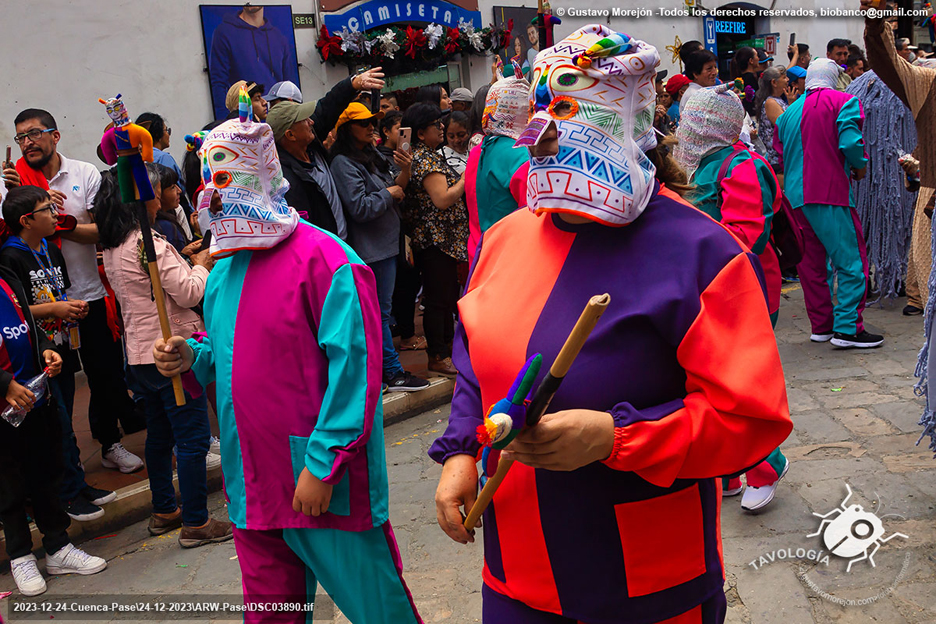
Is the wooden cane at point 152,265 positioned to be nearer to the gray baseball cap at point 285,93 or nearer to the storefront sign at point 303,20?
the gray baseball cap at point 285,93

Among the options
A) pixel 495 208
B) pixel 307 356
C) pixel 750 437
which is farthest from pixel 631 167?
pixel 495 208

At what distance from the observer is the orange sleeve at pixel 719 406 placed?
163 centimetres

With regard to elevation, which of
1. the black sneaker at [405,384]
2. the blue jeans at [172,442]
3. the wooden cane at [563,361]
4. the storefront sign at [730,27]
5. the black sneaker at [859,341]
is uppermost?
the storefront sign at [730,27]

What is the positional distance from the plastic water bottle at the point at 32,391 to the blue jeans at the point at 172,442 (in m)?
0.49

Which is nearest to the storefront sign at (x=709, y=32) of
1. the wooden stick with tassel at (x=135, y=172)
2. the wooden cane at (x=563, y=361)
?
the wooden stick with tassel at (x=135, y=172)

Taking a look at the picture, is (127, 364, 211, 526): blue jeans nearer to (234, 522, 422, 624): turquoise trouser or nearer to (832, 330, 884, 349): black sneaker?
(234, 522, 422, 624): turquoise trouser

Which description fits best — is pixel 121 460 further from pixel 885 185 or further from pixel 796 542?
pixel 885 185

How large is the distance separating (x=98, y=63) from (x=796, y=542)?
7331mm

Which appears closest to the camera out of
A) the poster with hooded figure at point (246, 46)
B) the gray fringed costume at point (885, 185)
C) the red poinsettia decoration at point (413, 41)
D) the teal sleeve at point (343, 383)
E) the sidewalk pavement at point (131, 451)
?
the teal sleeve at point (343, 383)

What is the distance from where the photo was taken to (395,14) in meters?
10.5

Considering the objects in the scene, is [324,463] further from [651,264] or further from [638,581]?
[651,264]

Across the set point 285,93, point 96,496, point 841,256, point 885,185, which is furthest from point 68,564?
point 885,185

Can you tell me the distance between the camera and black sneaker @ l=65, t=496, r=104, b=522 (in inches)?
180

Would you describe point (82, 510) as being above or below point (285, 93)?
below
